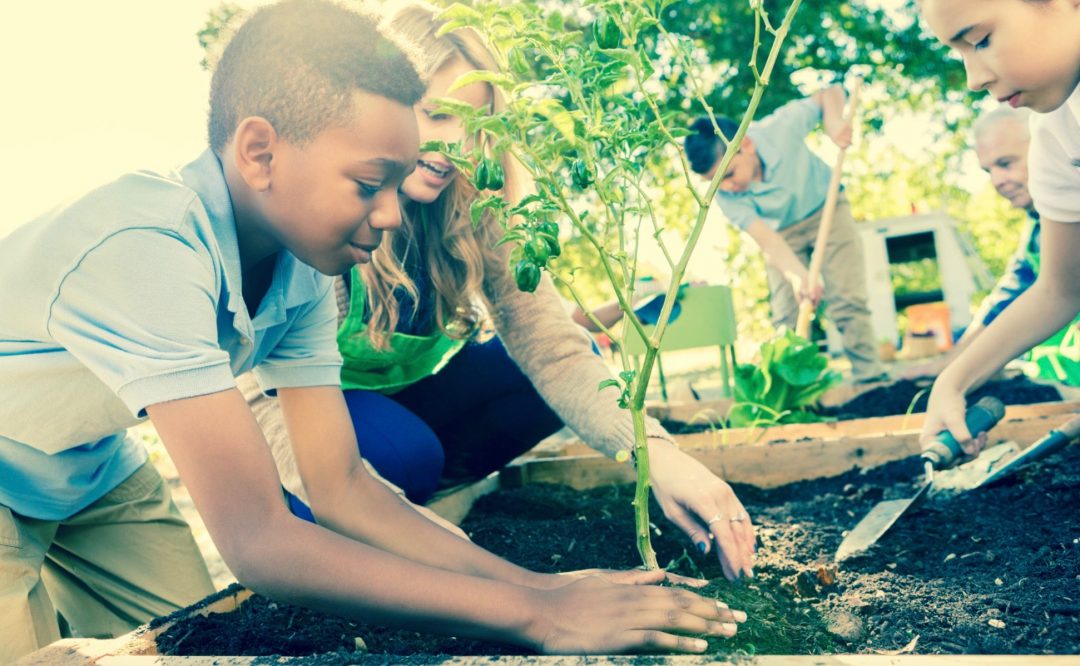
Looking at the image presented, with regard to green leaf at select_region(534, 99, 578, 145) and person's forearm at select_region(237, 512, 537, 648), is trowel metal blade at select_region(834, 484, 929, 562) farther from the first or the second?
green leaf at select_region(534, 99, 578, 145)

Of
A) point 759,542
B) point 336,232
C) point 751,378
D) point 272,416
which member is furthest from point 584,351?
point 751,378

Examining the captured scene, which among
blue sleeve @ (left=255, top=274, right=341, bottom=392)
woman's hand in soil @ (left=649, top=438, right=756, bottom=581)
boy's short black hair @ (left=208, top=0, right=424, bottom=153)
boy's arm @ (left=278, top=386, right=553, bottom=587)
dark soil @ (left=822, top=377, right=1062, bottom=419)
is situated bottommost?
dark soil @ (left=822, top=377, right=1062, bottom=419)

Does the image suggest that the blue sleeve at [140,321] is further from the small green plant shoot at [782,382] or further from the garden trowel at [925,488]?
the small green plant shoot at [782,382]

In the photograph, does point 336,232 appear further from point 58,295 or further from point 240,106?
point 58,295

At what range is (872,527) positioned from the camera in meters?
2.01

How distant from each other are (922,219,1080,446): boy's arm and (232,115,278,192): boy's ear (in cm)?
164

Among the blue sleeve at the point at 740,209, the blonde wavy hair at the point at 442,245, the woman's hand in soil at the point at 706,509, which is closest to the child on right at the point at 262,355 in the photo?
the woman's hand in soil at the point at 706,509

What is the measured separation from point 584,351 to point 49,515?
1284mm

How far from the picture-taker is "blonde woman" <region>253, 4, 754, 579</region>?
212cm

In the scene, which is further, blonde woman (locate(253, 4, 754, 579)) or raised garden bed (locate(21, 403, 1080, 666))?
blonde woman (locate(253, 4, 754, 579))

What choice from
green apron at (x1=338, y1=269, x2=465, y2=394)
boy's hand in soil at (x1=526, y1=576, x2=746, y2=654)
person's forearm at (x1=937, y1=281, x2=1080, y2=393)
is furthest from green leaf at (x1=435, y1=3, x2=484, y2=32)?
person's forearm at (x1=937, y1=281, x2=1080, y2=393)

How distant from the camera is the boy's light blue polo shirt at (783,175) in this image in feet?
18.0

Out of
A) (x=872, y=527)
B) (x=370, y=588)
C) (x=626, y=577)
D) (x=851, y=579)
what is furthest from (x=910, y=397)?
(x=370, y=588)

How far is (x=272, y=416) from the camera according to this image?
83.8 inches
